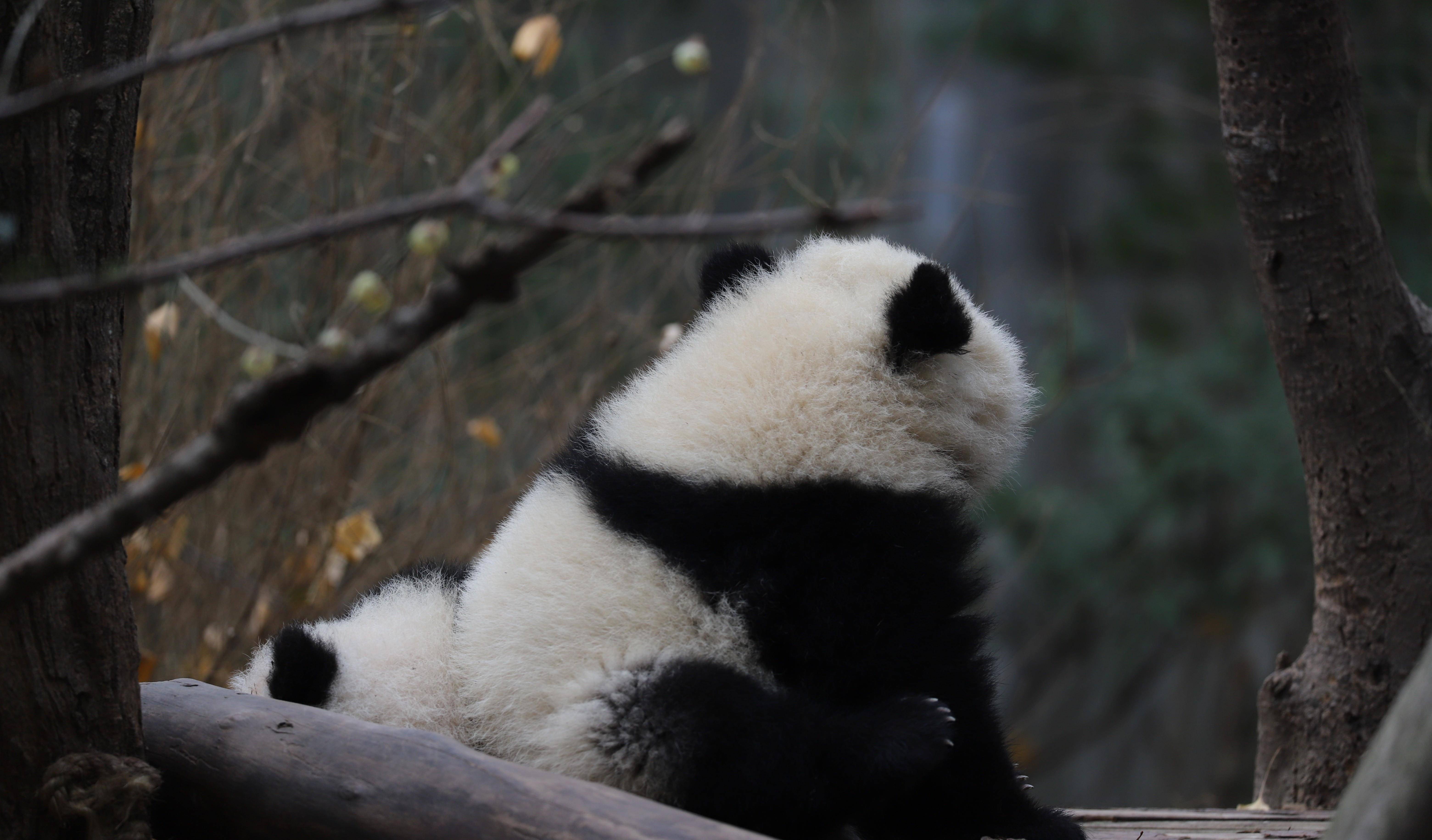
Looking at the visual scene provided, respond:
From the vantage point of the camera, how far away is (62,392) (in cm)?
183

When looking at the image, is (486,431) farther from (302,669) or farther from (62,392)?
(62,392)

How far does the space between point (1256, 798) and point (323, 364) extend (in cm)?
307

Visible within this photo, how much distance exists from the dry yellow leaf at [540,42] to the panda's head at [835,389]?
1218 mm

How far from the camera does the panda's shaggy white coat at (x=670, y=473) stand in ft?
6.79

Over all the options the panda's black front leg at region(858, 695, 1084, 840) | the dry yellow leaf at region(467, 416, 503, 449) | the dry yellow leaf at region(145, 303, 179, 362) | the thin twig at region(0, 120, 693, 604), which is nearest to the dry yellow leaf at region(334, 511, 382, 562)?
the dry yellow leaf at region(467, 416, 503, 449)

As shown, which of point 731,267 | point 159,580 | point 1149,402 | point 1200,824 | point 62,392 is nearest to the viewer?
point 62,392

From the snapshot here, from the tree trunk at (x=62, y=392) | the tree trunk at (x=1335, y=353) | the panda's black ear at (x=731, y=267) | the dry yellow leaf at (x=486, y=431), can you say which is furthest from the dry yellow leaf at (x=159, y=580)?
the tree trunk at (x=1335, y=353)

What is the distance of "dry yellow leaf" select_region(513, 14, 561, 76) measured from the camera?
10.8ft

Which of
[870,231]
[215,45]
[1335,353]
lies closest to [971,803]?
[1335,353]

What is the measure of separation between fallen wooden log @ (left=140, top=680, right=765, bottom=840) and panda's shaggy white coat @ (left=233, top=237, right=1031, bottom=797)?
7.9 inches

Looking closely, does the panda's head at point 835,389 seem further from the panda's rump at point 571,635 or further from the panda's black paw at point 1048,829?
the panda's black paw at point 1048,829

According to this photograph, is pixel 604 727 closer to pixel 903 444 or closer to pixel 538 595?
pixel 538 595

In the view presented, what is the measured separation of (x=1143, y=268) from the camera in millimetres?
8375

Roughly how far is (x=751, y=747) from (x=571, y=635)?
1.27ft
